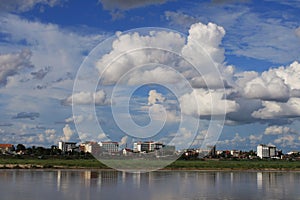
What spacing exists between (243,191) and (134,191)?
5634 millimetres

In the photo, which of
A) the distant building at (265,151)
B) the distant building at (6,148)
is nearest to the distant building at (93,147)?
the distant building at (6,148)

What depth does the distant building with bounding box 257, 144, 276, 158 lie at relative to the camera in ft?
287

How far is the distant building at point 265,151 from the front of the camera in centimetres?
8741

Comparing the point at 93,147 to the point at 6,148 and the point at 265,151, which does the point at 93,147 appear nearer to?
the point at 6,148

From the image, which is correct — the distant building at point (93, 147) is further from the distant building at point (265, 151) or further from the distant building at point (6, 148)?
the distant building at point (265, 151)

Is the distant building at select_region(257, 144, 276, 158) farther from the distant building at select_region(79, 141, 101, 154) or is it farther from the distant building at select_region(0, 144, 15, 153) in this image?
the distant building at select_region(79, 141, 101, 154)

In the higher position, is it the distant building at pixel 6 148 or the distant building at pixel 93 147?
the distant building at pixel 93 147

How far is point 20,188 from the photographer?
21.3 m

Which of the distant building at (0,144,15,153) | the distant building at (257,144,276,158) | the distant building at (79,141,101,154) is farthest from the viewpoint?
the distant building at (257,144,276,158)

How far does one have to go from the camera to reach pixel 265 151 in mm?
88188

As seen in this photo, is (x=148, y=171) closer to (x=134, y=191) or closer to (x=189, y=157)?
(x=134, y=191)

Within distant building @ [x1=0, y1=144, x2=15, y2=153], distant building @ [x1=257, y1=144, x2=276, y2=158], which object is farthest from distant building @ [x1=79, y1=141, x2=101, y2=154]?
distant building @ [x1=257, y1=144, x2=276, y2=158]

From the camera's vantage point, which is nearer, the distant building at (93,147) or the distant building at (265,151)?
the distant building at (93,147)

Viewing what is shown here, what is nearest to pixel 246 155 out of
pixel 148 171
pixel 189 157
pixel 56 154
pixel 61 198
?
pixel 189 157
